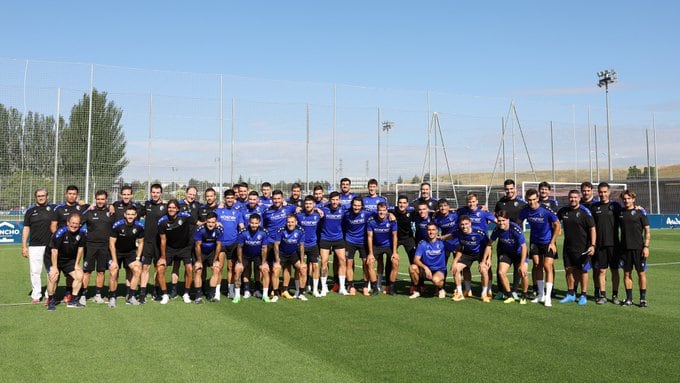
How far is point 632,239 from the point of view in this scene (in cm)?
881

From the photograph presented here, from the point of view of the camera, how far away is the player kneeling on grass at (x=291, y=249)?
959 centimetres

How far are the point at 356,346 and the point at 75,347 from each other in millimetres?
3262

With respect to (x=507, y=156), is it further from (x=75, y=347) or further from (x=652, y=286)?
(x=75, y=347)

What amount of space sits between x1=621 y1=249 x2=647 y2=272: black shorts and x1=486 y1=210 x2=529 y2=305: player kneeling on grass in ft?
5.26

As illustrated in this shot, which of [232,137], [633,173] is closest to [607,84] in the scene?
[633,173]

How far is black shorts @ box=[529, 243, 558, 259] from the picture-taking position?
902cm

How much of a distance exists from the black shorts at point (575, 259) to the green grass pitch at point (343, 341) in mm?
673

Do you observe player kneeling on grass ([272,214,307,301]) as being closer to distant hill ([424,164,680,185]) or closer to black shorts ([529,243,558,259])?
black shorts ([529,243,558,259])

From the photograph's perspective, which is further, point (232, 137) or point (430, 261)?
point (232, 137)

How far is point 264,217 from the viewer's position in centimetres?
1022

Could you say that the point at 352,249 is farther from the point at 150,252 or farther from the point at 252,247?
the point at 150,252

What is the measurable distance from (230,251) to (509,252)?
5083 mm

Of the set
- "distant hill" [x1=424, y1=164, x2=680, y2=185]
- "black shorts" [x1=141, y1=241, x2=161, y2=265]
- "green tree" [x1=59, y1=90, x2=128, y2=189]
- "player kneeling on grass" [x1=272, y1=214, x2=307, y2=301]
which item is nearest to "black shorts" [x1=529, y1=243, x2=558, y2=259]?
"player kneeling on grass" [x1=272, y1=214, x2=307, y2=301]

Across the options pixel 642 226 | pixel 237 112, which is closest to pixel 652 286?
pixel 642 226
